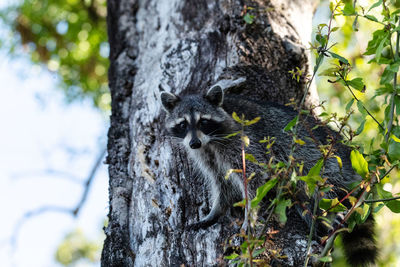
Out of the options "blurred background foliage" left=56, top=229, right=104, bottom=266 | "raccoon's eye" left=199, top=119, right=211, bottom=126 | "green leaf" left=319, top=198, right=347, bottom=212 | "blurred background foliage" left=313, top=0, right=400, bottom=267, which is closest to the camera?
"green leaf" left=319, top=198, right=347, bottom=212

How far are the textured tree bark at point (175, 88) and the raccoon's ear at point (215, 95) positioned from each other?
23 centimetres

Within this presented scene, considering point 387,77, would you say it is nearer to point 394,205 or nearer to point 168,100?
point 394,205

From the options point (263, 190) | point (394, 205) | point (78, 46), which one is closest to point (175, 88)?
point (263, 190)

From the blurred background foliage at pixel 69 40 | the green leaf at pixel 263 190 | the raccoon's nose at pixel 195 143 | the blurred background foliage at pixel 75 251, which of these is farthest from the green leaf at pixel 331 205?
the blurred background foliage at pixel 75 251

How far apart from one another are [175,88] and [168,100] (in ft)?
0.84

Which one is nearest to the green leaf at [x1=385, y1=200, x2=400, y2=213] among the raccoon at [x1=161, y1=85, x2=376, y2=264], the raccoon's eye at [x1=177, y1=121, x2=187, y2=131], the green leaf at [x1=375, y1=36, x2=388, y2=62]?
the green leaf at [x1=375, y1=36, x2=388, y2=62]

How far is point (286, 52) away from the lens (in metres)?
3.97

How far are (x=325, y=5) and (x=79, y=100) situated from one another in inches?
154

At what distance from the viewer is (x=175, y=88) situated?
155 inches

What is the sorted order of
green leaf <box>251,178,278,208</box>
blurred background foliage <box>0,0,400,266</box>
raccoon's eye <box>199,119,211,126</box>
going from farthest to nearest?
blurred background foliage <box>0,0,400,266</box> < raccoon's eye <box>199,119,211,126</box> < green leaf <box>251,178,278,208</box>

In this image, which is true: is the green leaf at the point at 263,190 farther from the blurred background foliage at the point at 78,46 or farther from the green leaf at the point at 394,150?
the blurred background foliage at the point at 78,46

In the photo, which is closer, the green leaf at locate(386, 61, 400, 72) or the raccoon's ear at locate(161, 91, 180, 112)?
the green leaf at locate(386, 61, 400, 72)

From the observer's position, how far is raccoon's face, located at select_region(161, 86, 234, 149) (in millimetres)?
3627

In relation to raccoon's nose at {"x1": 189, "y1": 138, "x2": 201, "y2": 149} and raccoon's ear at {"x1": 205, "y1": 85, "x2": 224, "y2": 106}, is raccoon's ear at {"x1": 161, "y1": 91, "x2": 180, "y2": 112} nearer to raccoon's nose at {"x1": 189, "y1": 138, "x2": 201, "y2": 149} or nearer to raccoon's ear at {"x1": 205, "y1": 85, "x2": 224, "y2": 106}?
raccoon's ear at {"x1": 205, "y1": 85, "x2": 224, "y2": 106}
